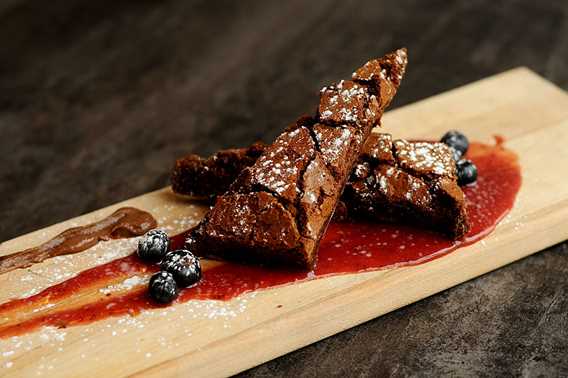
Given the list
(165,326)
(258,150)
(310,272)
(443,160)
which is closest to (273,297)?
(310,272)

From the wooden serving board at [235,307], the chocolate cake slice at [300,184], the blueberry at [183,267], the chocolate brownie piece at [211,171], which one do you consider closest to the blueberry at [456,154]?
the wooden serving board at [235,307]

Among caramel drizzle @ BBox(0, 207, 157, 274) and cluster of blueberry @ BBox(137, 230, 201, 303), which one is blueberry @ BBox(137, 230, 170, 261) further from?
caramel drizzle @ BBox(0, 207, 157, 274)

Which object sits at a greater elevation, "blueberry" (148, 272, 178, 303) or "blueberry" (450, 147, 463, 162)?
"blueberry" (148, 272, 178, 303)

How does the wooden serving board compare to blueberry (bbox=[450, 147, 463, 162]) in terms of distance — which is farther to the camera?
blueberry (bbox=[450, 147, 463, 162])

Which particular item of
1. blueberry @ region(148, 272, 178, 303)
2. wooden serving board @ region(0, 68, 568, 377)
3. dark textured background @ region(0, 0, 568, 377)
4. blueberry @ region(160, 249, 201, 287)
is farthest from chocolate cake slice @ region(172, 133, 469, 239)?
blueberry @ region(148, 272, 178, 303)

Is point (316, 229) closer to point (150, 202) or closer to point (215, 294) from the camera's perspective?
point (215, 294)
